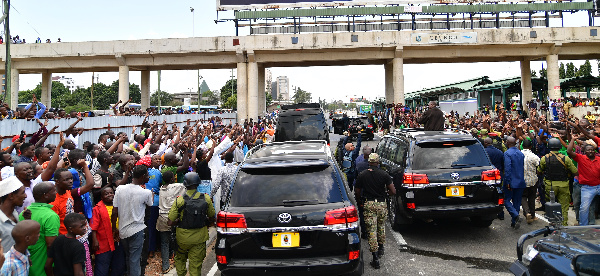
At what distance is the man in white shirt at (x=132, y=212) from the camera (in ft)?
15.7

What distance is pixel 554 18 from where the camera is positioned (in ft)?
108

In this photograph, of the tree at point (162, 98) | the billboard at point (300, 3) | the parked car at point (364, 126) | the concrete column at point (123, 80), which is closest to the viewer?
the parked car at point (364, 126)

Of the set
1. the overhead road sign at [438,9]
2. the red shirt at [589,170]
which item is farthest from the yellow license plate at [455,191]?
the overhead road sign at [438,9]

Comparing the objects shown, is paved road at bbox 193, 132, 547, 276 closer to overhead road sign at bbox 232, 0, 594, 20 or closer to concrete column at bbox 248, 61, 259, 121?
concrete column at bbox 248, 61, 259, 121

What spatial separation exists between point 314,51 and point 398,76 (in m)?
6.97

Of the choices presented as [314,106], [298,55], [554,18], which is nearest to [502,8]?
[554,18]

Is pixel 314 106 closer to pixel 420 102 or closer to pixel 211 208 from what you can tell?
pixel 211 208

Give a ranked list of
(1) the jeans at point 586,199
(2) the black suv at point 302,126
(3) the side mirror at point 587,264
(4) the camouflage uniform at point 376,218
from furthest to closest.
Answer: (2) the black suv at point 302,126 → (1) the jeans at point 586,199 → (4) the camouflage uniform at point 376,218 → (3) the side mirror at point 587,264

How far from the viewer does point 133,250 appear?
497cm

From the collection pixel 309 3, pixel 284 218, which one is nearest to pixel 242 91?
pixel 309 3

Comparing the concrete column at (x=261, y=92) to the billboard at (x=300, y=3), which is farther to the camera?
the concrete column at (x=261, y=92)

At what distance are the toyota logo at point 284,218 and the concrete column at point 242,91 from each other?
28.8m

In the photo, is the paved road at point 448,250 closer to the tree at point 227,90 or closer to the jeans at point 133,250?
the jeans at point 133,250

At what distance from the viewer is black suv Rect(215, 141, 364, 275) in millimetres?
4285
